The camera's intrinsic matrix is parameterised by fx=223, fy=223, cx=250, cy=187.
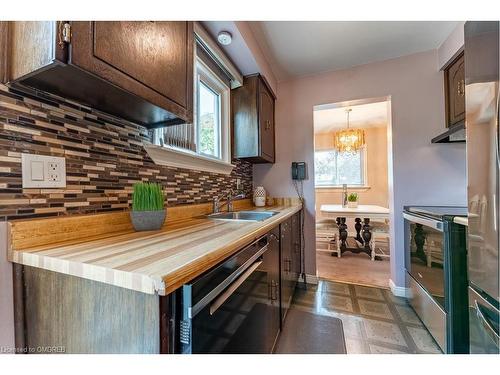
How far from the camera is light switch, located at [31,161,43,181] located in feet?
2.38

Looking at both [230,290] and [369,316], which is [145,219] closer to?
[230,290]

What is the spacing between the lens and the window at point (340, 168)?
4.67m

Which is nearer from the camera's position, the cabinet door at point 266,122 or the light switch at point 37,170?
the light switch at point 37,170

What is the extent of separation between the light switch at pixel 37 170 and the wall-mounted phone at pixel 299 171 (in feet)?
7.12

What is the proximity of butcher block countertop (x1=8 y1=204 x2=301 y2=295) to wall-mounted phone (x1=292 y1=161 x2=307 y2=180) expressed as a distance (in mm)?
1714

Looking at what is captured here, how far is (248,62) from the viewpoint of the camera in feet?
6.22

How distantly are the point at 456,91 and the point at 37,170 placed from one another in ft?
9.19

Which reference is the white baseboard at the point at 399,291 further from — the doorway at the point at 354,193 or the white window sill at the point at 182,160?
the white window sill at the point at 182,160

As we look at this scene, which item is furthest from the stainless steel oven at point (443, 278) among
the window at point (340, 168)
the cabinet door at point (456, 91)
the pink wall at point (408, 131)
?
the window at point (340, 168)

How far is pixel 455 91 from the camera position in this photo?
6.23 feet
